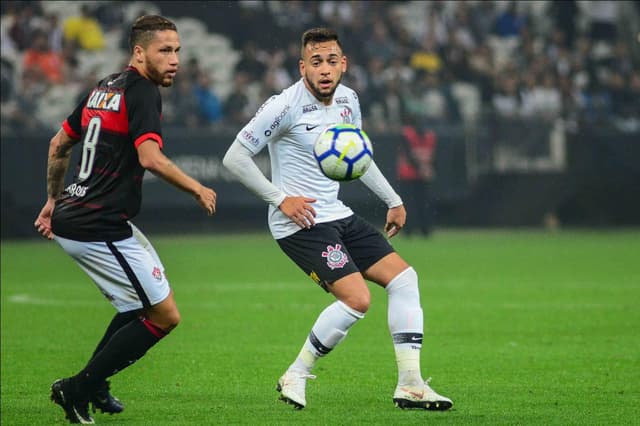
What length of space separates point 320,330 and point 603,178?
1772 cm

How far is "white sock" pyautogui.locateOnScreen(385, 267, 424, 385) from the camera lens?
280 inches

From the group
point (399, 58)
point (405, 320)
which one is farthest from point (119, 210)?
point (399, 58)

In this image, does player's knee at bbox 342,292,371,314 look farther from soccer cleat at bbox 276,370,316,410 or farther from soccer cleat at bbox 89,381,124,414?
soccer cleat at bbox 89,381,124,414

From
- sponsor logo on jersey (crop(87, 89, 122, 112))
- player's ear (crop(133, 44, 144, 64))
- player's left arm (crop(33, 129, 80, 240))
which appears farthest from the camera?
player's left arm (crop(33, 129, 80, 240))

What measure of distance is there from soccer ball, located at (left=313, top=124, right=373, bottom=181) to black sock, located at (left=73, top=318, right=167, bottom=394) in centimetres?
126

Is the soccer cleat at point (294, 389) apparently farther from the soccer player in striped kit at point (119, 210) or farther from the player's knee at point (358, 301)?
the soccer player in striped kit at point (119, 210)

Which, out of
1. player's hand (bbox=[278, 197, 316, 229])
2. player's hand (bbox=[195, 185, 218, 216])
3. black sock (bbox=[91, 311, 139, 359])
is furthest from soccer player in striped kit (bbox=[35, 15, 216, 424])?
player's hand (bbox=[278, 197, 316, 229])

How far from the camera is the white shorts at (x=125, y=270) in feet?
21.1

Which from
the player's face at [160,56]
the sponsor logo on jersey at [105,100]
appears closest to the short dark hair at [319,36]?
the player's face at [160,56]

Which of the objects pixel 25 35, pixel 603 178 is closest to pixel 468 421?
pixel 25 35

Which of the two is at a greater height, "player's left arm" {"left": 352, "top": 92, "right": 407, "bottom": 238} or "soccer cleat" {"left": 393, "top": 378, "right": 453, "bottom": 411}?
"player's left arm" {"left": 352, "top": 92, "right": 407, "bottom": 238}

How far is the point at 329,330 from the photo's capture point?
708 cm

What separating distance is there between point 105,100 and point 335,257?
1590 mm

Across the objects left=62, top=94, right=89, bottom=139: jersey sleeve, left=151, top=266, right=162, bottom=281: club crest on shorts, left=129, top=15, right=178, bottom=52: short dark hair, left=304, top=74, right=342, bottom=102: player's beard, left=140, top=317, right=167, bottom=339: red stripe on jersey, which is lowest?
left=140, top=317, right=167, bottom=339: red stripe on jersey
